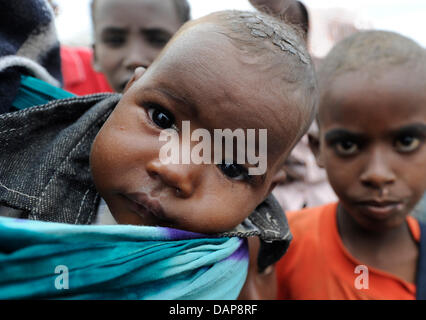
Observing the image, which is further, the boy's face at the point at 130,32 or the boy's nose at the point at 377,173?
the boy's face at the point at 130,32

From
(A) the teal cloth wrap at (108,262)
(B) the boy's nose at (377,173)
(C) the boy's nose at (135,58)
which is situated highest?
(C) the boy's nose at (135,58)

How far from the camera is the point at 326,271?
1495 mm

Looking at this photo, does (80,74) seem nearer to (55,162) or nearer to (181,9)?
(181,9)

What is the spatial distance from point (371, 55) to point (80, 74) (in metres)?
1.68

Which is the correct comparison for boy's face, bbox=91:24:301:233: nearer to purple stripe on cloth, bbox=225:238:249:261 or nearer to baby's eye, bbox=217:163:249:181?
baby's eye, bbox=217:163:249:181

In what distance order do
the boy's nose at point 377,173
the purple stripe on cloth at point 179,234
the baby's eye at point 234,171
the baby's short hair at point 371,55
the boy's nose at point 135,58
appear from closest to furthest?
1. the purple stripe on cloth at point 179,234
2. the baby's eye at point 234,171
3. the boy's nose at point 377,173
4. the baby's short hair at point 371,55
5. the boy's nose at point 135,58

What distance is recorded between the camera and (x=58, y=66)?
1257 mm

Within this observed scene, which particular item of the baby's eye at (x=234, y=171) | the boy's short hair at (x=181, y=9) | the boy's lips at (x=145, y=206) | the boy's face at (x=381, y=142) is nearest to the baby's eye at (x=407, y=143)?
the boy's face at (x=381, y=142)

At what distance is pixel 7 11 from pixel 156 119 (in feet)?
1.91

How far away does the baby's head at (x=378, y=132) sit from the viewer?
4.20 ft

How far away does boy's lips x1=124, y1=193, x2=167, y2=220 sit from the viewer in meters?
0.83

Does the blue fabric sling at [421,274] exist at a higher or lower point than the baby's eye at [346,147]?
lower

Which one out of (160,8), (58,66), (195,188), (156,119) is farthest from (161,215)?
(160,8)

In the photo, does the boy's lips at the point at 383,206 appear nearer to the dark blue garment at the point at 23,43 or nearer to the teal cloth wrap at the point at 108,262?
the teal cloth wrap at the point at 108,262
